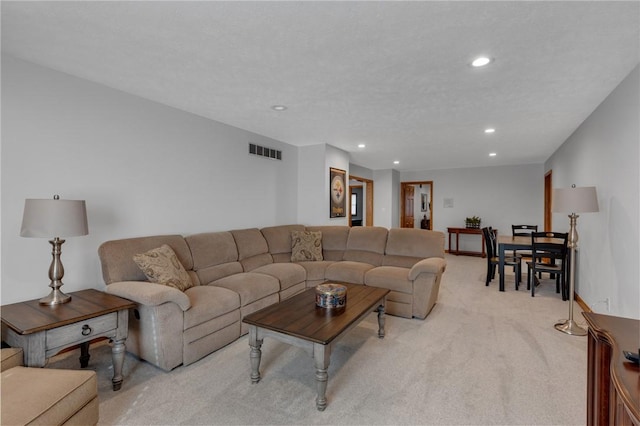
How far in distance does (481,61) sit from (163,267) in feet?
9.98

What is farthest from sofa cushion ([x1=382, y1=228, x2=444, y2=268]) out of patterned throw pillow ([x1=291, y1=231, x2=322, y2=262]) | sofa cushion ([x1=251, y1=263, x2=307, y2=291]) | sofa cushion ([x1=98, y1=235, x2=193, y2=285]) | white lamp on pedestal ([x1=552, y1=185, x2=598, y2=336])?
sofa cushion ([x1=98, y1=235, x2=193, y2=285])

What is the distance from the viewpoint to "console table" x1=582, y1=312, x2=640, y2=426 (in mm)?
957

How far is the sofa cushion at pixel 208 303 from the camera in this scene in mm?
2416

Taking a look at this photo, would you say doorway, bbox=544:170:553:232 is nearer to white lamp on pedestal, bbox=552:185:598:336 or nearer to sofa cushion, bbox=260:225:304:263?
white lamp on pedestal, bbox=552:185:598:336

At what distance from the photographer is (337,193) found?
5582mm

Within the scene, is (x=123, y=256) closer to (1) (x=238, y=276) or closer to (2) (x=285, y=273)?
(1) (x=238, y=276)

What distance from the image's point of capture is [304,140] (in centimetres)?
491

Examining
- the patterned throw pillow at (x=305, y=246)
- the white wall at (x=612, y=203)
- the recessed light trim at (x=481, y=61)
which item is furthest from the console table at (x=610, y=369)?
the patterned throw pillow at (x=305, y=246)

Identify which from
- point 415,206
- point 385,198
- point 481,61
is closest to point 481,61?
point 481,61

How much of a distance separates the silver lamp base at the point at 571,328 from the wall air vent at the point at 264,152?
165 inches

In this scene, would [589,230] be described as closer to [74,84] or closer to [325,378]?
[325,378]

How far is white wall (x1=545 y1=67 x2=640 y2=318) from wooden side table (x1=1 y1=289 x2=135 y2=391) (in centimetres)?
382

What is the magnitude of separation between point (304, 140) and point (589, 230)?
12.9 feet

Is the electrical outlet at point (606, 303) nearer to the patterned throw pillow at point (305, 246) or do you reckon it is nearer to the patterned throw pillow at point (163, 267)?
the patterned throw pillow at point (305, 246)
